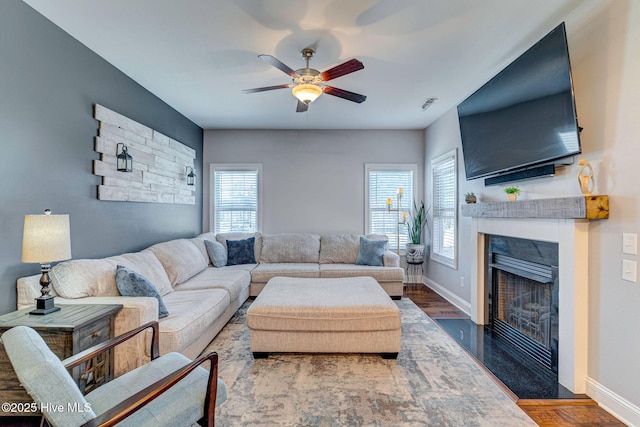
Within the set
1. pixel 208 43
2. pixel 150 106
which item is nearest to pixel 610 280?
pixel 208 43

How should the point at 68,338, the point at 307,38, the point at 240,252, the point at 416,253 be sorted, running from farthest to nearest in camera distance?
the point at 416,253
the point at 240,252
the point at 307,38
the point at 68,338

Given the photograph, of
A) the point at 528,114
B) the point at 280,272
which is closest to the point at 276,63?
the point at 528,114

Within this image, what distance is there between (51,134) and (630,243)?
4.04m

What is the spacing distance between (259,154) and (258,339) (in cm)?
354

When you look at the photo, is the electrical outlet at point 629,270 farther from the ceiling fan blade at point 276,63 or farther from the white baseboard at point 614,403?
the ceiling fan blade at point 276,63

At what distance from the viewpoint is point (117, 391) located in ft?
4.98

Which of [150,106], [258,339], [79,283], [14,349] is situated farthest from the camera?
[150,106]

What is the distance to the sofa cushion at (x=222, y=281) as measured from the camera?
339 cm

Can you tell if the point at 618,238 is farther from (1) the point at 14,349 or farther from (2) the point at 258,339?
(1) the point at 14,349

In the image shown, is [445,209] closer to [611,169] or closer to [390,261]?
[390,261]

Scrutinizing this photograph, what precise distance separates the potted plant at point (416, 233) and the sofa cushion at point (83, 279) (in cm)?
401

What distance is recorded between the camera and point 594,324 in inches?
82.4

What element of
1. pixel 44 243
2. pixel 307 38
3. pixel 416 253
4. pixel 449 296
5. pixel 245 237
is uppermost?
pixel 307 38

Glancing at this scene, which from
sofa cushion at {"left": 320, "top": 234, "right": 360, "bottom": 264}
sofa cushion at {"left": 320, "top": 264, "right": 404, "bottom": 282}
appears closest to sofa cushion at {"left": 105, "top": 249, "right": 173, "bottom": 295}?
sofa cushion at {"left": 320, "top": 264, "right": 404, "bottom": 282}
